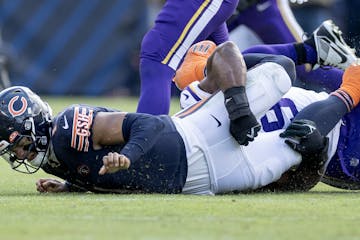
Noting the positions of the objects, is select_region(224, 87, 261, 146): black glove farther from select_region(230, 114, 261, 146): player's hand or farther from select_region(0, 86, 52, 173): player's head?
select_region(0, 86, 52, 173): player's head

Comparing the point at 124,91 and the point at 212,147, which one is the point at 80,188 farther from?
the point at 124,91

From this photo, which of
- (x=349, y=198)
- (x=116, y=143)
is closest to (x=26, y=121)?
(x=116, y=143)

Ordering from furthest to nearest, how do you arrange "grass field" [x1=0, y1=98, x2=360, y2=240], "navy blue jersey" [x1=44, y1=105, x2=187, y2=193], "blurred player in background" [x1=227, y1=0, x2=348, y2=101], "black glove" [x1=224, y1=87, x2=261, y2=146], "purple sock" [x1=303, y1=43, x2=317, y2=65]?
"blurred player in background" [x1=227, y1=0, x2=348, y2=101] → "purple sock" [x1=303, y1=43, x2=317, y2=65] → "black glove" [x1=224, y1=87, x2=261, y2=146] → "navy blue jersey" [x1=44, y1=105, x2=187, y2=193] → "grass field" [x1=0, y1=98, x2=360, y2=240]

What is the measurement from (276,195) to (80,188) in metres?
1.04

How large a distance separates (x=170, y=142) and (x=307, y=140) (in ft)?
2.36

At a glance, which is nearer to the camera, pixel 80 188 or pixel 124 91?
pixel 80 188

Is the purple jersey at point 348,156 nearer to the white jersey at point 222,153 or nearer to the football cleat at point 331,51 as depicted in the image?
the white jersey at point 222,153

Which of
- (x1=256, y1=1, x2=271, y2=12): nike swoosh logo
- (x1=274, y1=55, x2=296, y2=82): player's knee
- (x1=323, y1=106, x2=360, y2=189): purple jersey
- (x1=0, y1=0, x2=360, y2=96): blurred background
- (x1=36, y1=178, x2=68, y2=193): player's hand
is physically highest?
(x1=274, y1=55, x2=296, y2=82): player's knee

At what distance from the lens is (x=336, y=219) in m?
4.52

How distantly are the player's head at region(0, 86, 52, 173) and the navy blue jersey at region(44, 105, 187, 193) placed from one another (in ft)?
0.26

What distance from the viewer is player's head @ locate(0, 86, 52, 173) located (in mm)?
5297

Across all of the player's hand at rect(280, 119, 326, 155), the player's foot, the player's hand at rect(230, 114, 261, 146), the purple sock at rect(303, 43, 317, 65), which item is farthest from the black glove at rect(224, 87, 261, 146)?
the purple sock at rect(303, 43, 317, 65)

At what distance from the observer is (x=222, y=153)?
5.46 m

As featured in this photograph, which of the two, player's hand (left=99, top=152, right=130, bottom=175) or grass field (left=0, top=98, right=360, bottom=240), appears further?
player's hand (left=99, top=152, right=130, bottom=175)
